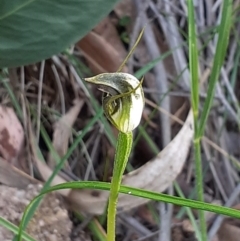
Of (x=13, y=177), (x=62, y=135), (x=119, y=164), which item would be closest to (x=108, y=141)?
(x=62, y=135)

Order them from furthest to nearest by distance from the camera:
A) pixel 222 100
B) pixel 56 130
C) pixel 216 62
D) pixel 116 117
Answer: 1. pixel 222 100
2. pixel 56 130
3. pixel 216 62
4. pixel 116 117

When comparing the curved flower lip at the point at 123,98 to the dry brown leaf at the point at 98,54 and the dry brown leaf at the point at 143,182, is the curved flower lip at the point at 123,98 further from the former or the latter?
the dry brown leaf at the point at 98,54

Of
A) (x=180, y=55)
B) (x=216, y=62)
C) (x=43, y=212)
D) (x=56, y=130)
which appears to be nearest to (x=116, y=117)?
(x=216, y=62)

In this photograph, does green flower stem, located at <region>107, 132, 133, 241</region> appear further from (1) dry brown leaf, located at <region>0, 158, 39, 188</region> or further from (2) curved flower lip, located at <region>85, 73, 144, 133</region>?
(1) dry brown leaf, located at <region>0, 158, 39, 188</region>

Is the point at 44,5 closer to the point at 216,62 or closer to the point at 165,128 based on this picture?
the point at 216,62

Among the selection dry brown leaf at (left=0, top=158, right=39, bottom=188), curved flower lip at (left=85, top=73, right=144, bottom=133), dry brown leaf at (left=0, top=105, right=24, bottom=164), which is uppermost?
curved flower lip at (left=85, top=73, right=144, bottom=133)

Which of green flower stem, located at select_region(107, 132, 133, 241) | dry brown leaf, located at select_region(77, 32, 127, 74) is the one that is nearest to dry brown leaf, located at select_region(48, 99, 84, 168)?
dry brown leaf, located at select_region(77, 32, 127, 74)

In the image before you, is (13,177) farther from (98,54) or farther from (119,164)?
(119,164)
